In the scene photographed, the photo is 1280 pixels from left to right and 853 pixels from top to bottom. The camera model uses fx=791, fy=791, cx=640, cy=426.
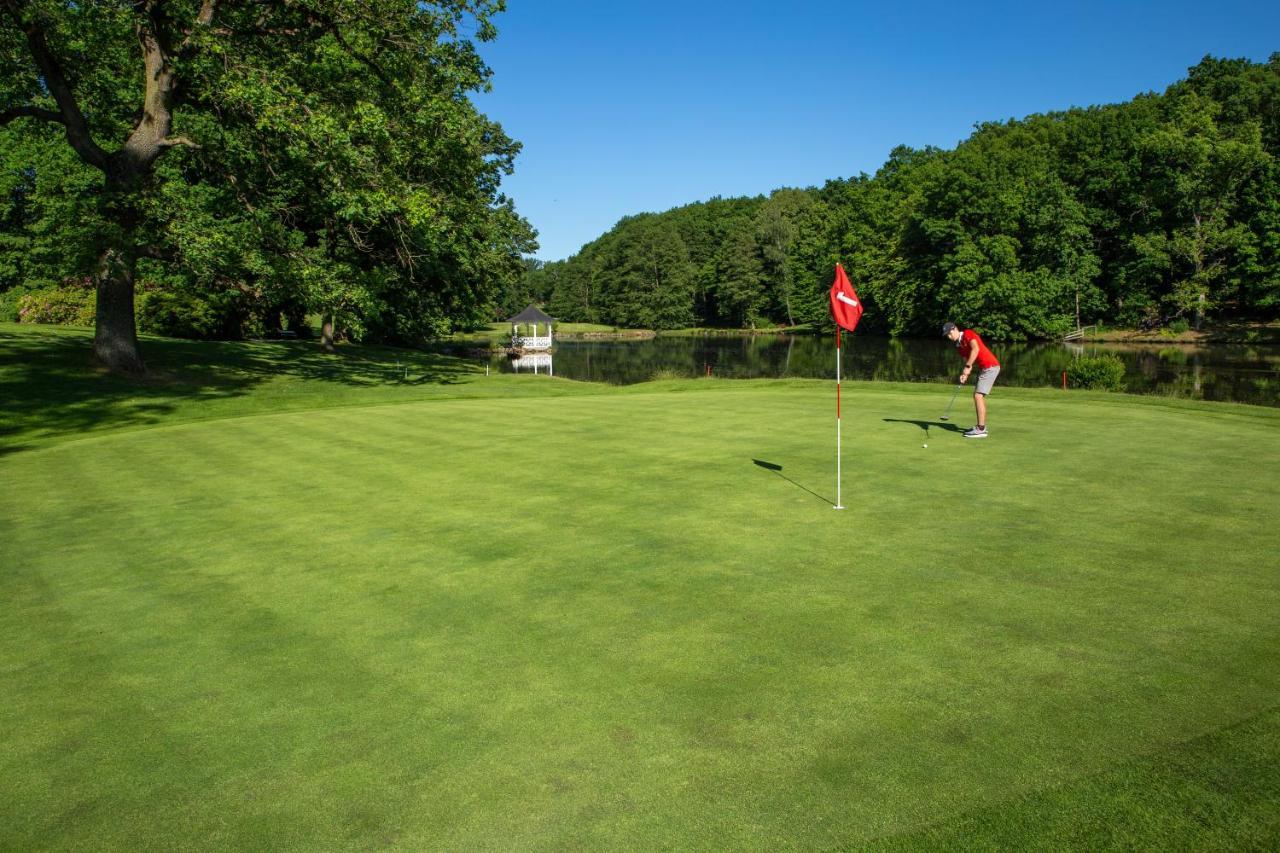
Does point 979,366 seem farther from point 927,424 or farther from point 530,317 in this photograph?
point 530,317

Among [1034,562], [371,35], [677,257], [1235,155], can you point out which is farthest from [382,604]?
[677,257]

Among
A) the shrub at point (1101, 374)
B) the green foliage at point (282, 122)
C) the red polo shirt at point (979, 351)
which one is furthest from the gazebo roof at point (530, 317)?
the red polo shirt at point (979, 351)

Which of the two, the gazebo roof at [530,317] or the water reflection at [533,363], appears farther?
the gazebo roof at [530,317]

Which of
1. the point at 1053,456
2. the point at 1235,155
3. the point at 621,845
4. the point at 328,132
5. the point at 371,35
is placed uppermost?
the point at 1235,155

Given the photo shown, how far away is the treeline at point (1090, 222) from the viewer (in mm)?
69250

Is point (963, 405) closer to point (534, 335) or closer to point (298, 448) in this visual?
point (298, 448)

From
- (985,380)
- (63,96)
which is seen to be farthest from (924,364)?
(63,96)

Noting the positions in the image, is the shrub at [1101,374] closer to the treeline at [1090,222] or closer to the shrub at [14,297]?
the treeline at [1090,222]

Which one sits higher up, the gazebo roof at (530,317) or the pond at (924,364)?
the gazebo roof at (530,317)

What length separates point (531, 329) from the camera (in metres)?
83.4

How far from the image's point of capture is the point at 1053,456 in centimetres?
1225

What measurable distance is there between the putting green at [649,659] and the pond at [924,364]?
31.4 meters

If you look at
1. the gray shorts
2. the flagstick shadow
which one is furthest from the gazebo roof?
the flagstick shadow

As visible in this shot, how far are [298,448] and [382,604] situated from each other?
8.64 metres
